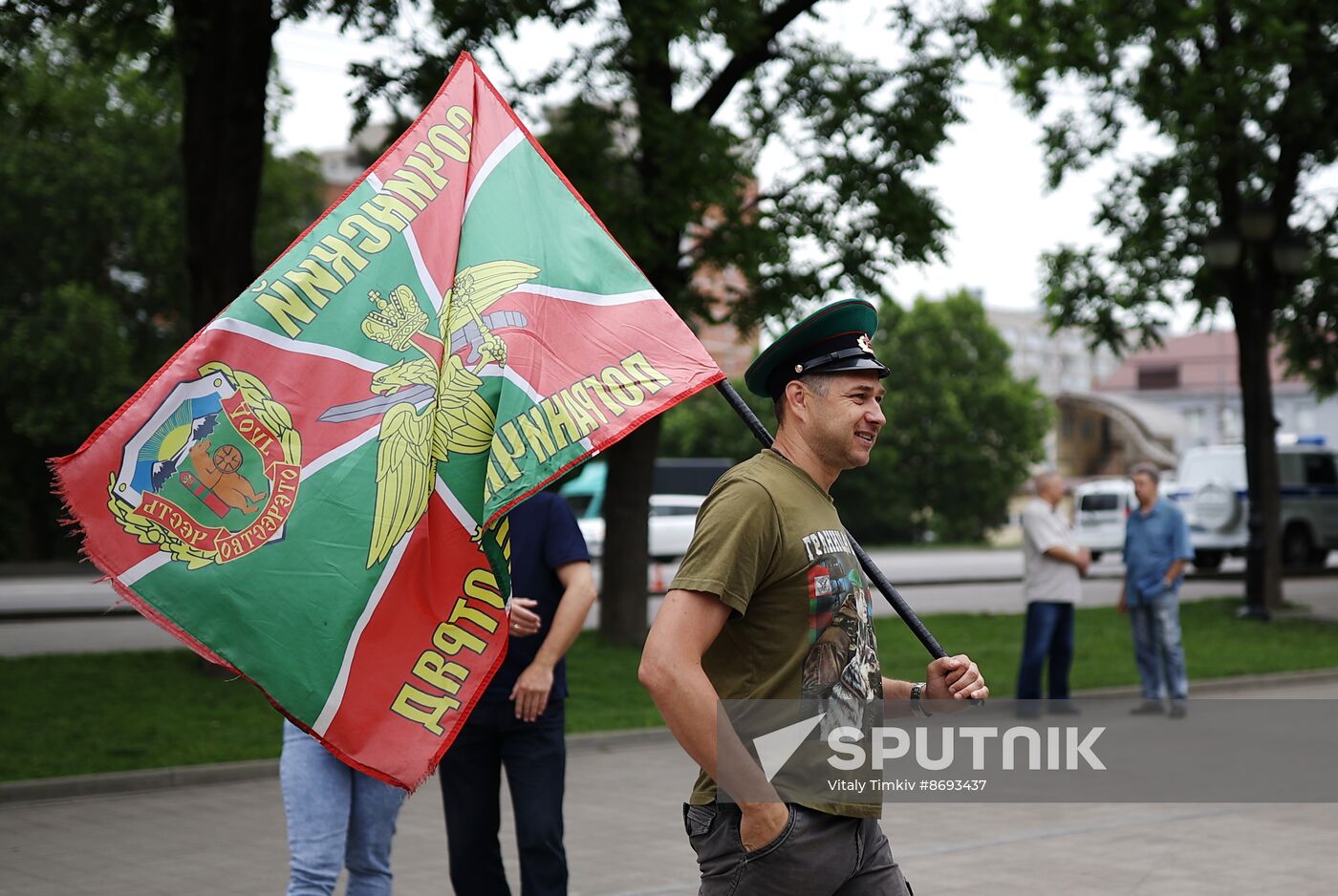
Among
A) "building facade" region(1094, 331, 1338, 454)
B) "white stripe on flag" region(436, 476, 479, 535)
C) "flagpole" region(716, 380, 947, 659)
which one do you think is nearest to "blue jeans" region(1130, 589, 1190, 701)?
"flagpole" region(716, 380, 947, 659)

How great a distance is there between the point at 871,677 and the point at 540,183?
5.14ft

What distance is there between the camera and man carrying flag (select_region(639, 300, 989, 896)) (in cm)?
304

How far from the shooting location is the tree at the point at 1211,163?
1861 centimetres

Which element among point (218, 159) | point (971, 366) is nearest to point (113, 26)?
point (218, 159)

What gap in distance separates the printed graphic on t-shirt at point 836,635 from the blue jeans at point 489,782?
2019mm

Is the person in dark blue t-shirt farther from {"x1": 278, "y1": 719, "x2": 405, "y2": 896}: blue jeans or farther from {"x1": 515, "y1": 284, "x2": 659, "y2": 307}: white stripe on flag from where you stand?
{"x1": 515, "y1": 284, "x2": 659, "y2": 307}: white stripe on flag

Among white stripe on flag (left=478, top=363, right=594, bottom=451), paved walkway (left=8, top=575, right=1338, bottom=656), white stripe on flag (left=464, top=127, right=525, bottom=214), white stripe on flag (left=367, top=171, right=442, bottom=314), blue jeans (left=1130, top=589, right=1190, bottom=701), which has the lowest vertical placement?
paved walkway (left=8, top=575, right=1338, bottom=656)

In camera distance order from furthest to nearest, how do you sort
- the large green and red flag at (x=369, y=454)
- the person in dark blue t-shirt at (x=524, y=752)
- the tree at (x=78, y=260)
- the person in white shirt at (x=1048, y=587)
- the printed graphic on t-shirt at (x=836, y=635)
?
the tree at (x=78, y=260) < the person in white shirt at (x=1048, y=587) < the person in dark blue t-shirt at (x=524, y=752) < the large green and red flag at (x=369, y=454) < the printed graphic on t-shirt at (x=836, y=635)

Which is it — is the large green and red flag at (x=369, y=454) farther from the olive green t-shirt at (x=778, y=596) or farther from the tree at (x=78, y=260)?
the tree at (x=78, y=260)

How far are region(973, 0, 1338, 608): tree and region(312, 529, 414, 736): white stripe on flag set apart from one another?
14174 millimetres

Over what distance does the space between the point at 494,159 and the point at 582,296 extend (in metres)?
0.49

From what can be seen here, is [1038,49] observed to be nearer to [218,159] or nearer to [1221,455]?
[218,159]

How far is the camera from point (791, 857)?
3125mm

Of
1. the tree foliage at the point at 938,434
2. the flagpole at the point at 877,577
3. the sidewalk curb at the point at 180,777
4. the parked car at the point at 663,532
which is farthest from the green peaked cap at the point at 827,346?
the tree foliage at the point at 938,434
